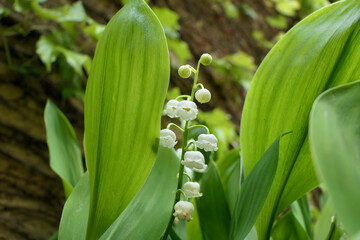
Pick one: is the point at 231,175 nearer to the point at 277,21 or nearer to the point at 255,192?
the point at 255,192

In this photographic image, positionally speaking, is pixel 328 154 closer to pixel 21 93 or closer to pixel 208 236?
pixel 208 236

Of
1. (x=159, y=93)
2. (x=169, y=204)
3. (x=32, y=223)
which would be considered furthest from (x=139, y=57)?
(x=32, y=223)

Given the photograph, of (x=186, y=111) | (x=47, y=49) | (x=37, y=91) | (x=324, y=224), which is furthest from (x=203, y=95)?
(x=37, y=91)

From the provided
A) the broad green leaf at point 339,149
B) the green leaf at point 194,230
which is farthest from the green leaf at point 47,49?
the broad green leaf at point 339,149

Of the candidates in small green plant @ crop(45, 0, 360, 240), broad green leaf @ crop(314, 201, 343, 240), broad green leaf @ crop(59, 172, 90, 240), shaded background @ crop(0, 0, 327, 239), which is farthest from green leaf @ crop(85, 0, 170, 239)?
broad green leaf @ crop(314, 201, 343, 240)

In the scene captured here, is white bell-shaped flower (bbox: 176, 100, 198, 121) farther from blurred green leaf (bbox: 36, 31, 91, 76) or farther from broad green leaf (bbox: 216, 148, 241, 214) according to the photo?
blurred green leaf (bbox: 36, 31, 91, 76)
